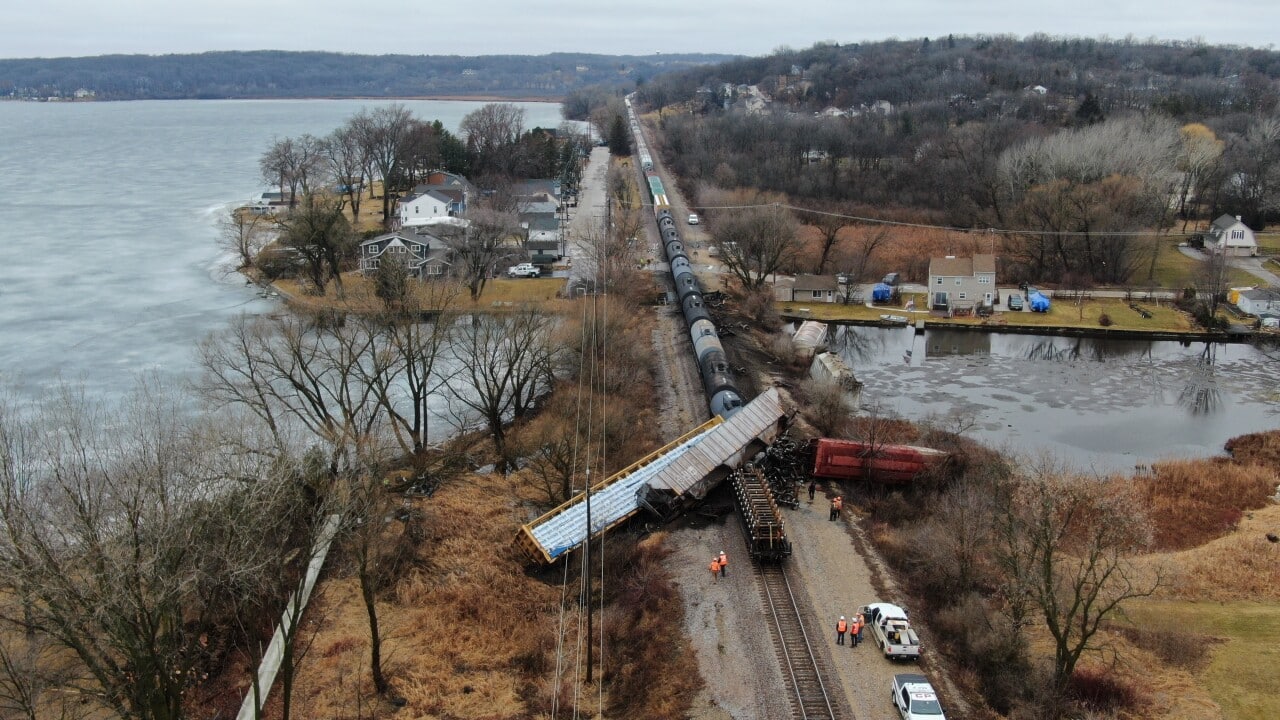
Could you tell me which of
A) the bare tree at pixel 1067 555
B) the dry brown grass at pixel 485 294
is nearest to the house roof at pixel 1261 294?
the bare tree at pixel 1067 555

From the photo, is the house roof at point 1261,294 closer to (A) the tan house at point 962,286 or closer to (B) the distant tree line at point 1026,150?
(B) the distant tree line at point 1026,150

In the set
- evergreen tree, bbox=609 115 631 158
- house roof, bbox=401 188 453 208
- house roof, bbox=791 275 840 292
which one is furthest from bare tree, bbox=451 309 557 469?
evergreen tree, bbox=609 115 631 158

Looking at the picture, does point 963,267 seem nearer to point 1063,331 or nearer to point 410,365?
point 1063,331

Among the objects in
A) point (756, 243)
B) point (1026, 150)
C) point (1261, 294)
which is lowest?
point (1261, 294)

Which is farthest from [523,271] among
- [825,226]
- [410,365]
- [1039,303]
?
[1039,303]

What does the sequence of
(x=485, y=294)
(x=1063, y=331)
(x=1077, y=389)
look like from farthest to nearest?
1. (x=485, y=294)
2. (x=1063, y=331)
3. (x=1077, y=389)

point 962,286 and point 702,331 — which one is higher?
point 702,331

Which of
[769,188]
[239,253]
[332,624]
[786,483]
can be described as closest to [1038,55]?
[769,188]
